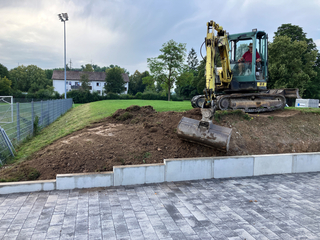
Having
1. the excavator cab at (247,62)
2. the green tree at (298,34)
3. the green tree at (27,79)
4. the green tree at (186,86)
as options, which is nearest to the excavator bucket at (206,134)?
the excavator cab at (247,62)

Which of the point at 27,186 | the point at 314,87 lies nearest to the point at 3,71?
the point at 27,186

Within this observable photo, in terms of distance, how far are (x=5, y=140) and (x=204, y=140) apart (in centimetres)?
643

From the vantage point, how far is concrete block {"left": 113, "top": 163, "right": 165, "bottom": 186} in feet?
18.6

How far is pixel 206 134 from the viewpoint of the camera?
6555mm

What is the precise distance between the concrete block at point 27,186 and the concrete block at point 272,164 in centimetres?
551

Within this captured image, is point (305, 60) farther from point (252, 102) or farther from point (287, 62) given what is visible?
point (252, 102)

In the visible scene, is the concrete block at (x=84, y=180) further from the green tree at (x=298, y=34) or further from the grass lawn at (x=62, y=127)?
the green tree at (x=298, y=34)

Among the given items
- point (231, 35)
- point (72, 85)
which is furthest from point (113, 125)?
point (72, 85)

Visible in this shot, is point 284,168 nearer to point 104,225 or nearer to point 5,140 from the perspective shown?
point 104,225

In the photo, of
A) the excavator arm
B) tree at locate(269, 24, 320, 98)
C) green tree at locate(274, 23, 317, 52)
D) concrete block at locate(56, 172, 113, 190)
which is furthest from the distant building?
concrete block at locate(56, 172, 113, 190)

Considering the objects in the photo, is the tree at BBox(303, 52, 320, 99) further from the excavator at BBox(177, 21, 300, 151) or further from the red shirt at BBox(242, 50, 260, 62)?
the red shirt at BBox(242, 50, 260, 62)

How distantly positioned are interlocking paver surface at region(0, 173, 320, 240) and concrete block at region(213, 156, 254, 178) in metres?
0.59

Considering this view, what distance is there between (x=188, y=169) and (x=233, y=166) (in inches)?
54.6

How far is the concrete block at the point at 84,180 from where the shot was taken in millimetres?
5298
